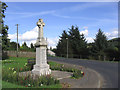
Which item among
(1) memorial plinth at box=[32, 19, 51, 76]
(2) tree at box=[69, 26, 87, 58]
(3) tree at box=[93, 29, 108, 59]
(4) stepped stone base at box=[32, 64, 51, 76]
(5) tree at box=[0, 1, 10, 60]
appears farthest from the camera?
(2) tree at box=[69, 26, 87, 58]

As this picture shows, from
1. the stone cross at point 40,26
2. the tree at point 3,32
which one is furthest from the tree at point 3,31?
the stone cross at point 40,26

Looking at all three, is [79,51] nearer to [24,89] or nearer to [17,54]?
[17,54]

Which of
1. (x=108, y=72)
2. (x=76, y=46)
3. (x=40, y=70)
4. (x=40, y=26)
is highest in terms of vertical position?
(x=40, y=26)

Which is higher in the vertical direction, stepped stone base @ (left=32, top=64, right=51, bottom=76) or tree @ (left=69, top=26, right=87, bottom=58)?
tree @ (left=69, top=26, right=87, bottom=58)

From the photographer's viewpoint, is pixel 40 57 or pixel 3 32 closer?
pixel 40 57

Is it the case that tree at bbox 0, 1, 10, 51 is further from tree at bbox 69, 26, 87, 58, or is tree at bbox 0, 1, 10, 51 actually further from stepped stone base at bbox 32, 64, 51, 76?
tree at bbox 69, 26, 87, 58

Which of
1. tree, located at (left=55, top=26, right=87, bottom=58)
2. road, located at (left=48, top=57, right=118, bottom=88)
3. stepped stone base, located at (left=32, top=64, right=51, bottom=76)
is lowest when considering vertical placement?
road, located at (left=48, top=57, right=118, bottom=88)

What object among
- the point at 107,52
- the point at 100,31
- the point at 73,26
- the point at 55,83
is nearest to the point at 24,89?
the point at 55,83

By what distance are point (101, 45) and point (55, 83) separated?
84.2 ft

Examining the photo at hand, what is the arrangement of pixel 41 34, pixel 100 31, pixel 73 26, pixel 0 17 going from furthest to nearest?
pixel 73 26, pixel 100 31, pixel 0 17, pixel 41 34

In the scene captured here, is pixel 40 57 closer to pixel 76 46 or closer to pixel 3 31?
pixel 3 31

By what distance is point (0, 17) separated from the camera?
70.6ft

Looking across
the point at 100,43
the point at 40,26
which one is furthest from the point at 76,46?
the point at 40,26

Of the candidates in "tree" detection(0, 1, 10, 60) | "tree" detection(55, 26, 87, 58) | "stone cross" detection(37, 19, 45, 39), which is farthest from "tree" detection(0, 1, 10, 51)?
"tree" detection(55, 26, 87, 58)
